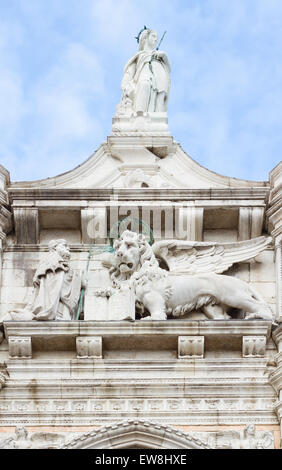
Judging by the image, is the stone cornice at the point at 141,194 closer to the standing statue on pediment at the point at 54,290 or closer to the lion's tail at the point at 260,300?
the standing statue on pediment at the point at 54,290

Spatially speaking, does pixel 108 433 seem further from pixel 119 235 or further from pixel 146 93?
pixel 146 93

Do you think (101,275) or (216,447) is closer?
(216,447)

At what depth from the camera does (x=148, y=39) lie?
20.7 meters

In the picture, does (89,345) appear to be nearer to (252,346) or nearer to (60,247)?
(60,247)

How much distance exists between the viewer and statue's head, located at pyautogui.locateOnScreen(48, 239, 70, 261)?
693 inches

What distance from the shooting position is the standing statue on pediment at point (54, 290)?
55.7ft

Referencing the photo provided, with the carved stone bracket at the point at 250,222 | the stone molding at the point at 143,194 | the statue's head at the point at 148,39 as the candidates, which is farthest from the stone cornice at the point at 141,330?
the statue's head at the point at 148,39

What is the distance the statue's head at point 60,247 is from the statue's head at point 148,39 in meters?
3.88

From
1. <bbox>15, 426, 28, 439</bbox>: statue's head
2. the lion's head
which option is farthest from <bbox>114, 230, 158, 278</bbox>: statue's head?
<bbox>15, 426, 28, 439</bbox>: statue's head

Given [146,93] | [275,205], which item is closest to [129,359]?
[275,205]

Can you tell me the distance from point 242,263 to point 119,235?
4.59 ft

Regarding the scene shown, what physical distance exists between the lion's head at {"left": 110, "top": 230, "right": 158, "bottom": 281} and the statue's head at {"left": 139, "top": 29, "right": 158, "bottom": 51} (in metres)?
3.76
